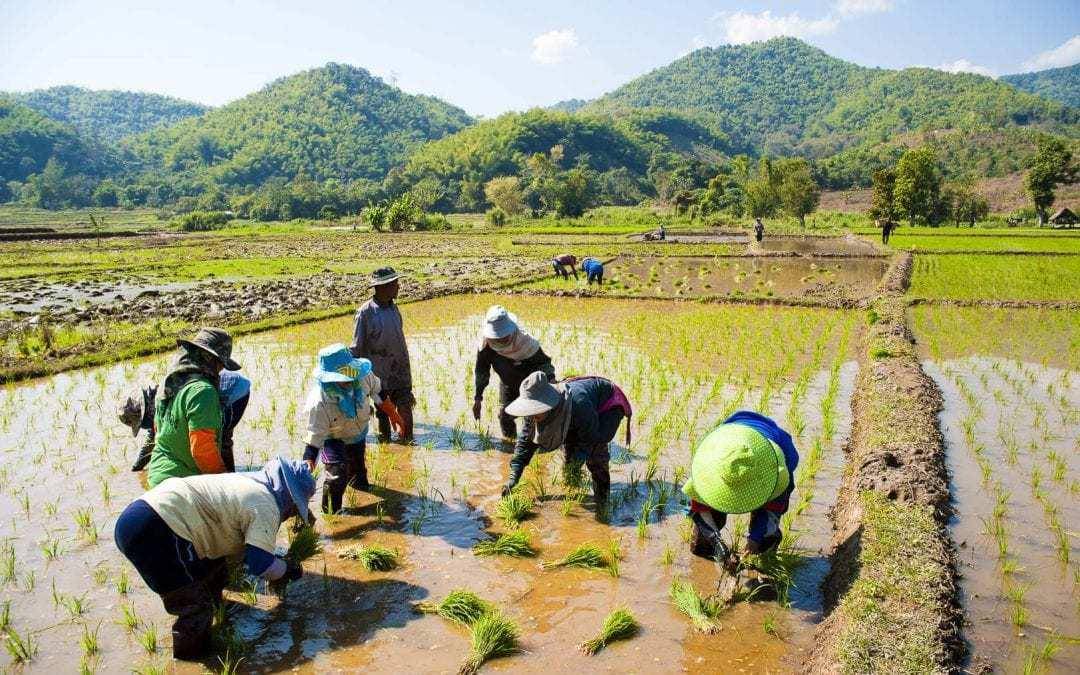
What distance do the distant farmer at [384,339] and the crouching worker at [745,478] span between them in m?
2.84

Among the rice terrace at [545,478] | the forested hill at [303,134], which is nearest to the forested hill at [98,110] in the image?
the forested hill at [303,134]

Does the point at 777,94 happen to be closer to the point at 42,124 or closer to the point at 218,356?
the point at 42,124

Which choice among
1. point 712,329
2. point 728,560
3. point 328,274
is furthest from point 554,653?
point 328,274

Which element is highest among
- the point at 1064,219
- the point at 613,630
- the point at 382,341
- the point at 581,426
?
the point at 1064,219

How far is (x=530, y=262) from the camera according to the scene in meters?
22.0

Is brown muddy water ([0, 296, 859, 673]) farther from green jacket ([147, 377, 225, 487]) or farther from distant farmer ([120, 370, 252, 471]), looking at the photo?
green jacket ([147, 377, 225, 487])

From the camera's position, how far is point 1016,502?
4523 millimetres

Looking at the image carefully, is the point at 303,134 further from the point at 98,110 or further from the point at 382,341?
the point at 382,341

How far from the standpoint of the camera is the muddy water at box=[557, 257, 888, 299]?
589 inches

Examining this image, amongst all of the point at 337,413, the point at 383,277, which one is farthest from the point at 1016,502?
the point at 383,277

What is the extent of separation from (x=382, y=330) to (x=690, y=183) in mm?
76549

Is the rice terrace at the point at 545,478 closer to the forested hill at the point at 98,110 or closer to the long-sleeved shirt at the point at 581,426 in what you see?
the long-sleeved shirt at the point at 581,426

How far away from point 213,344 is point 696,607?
2.96m

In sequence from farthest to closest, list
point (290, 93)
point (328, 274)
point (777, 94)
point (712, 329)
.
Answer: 1. point (777, 94)
2. point (290, 93)
3. point (328, 274)
4. point (712, 329)
